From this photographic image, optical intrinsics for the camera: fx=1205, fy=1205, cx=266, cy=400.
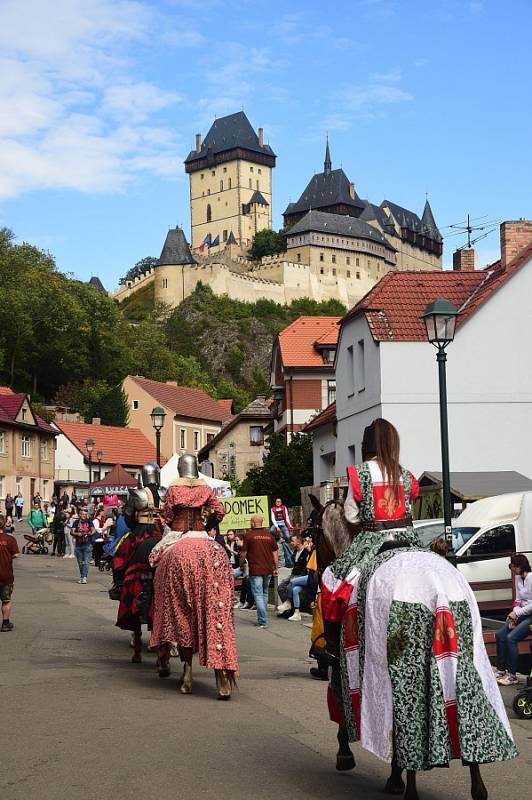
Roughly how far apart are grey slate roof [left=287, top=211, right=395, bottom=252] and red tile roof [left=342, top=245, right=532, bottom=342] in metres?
131

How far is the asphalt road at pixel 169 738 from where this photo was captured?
22.4ft

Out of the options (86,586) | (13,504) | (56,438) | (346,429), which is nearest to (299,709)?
(86,586)

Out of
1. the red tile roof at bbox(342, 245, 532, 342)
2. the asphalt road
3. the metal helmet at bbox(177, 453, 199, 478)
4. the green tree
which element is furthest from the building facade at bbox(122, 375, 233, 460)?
the metal helmet at bbox(177, 453, 199, 478)

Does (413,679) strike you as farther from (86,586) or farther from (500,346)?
(500,346)

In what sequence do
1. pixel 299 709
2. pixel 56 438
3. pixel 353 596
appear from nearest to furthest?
pixel 353 596, pixel 299 709, pixel 56 438

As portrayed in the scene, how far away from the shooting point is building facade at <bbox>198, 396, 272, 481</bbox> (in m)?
75.7

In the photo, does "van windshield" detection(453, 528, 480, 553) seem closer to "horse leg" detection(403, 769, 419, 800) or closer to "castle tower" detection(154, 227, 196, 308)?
"horse leg" detection(403, 769, 419, 800)

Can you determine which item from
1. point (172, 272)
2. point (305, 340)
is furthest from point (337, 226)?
point (305, 340)

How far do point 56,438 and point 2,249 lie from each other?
87.4 feet

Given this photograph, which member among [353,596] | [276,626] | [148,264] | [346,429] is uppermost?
[148,264]

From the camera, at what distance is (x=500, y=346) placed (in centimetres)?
3369

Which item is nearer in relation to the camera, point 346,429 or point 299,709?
point 299,709

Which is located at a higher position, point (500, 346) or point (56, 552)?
point (500, 346)

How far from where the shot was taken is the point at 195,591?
33.6 ft
